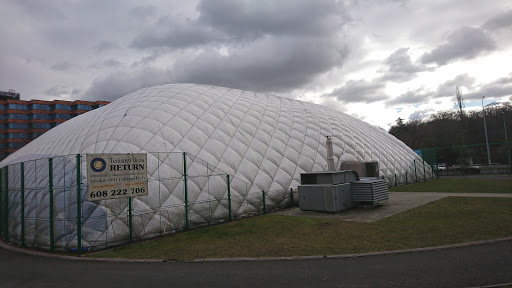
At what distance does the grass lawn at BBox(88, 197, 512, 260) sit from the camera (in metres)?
9.65

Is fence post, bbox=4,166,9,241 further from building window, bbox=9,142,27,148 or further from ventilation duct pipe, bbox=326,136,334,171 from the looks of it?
building window, bbox=9,142,27,148

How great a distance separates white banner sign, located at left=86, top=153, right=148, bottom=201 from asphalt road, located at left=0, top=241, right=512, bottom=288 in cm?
274

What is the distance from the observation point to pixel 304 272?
752cm

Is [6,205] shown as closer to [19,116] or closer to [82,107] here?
[19,116]

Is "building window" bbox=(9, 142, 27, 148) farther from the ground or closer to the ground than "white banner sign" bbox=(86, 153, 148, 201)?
farther from the ground

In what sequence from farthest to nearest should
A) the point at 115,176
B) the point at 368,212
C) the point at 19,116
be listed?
1. the point at 19,116
2. the point at 368,212
3. the point at 115,176

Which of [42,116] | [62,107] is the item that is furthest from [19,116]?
[62,107]

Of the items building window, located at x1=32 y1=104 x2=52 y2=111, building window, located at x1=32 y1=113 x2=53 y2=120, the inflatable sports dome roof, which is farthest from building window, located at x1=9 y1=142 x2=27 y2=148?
the inflatable sports dome roof

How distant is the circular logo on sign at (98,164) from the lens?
11.3 m

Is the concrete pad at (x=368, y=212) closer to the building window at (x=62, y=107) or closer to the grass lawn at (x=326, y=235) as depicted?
the grass lawn at (x=326, y=235)

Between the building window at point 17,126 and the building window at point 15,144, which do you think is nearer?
the building window at point 15,144

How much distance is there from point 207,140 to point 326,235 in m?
8.70

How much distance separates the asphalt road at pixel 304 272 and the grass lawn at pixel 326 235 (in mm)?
894

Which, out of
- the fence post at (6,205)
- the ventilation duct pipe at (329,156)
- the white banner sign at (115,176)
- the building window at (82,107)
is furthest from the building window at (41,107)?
the white banner sign at (115,176)
